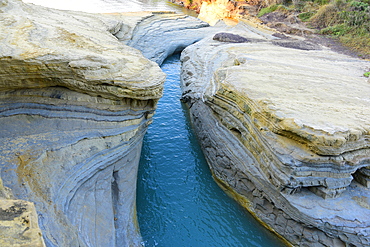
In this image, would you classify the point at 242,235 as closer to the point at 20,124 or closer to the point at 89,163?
the point at 89,163

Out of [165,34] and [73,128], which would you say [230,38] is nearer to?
[165,34]

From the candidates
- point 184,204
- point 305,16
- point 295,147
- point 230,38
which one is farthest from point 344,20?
point 184,204

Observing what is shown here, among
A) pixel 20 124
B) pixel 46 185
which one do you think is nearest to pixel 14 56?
pixel 20 124

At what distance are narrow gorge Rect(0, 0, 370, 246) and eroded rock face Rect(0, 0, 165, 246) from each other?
24 millimetres

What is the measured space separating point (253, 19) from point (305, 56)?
12.4m

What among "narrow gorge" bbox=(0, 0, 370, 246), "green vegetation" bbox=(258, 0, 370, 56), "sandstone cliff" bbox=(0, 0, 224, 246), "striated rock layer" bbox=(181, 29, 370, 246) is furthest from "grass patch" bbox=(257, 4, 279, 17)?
"sandstone cliff" bbox=(0, 0, 224, 246)

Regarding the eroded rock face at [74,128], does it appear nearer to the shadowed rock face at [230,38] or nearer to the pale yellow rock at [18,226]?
the pale yellow rock at [18,226]

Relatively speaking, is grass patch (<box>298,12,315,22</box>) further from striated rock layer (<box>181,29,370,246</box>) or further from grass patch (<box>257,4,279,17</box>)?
striated rock layer (<box>181,29,370,246</box>)

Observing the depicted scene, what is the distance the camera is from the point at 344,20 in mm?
21828

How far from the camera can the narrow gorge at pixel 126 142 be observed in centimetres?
613

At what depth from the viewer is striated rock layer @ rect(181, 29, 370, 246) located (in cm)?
712

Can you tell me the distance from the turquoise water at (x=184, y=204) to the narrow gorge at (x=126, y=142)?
0.43 meters

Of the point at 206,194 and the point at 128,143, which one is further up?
the point at 128,143

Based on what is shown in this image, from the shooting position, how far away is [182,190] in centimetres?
925
